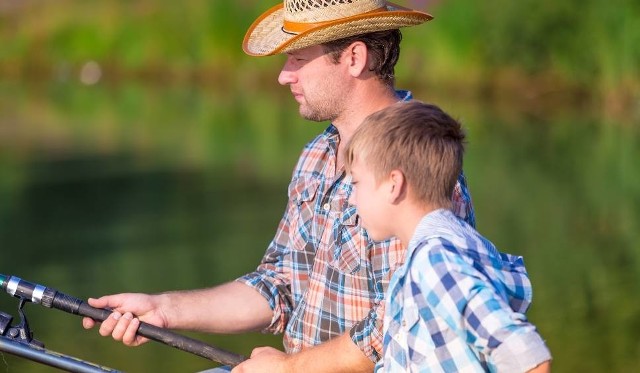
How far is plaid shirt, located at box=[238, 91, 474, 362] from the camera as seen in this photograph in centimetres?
266

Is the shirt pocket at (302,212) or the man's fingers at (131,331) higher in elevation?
the shirt pocket at (302,212)

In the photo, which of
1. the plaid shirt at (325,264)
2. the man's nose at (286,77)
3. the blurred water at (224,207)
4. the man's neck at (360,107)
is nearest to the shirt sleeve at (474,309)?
the plaid shirt at (325,264)

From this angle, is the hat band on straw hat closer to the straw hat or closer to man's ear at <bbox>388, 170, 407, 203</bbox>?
the straw hat

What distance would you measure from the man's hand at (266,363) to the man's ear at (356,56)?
0.66 m

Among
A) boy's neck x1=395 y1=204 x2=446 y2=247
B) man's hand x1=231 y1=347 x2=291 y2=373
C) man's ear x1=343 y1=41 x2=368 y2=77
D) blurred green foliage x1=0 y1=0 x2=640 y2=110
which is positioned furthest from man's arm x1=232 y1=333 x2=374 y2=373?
blurred green foliage x1=0 y1=0 x2=640 y2=110

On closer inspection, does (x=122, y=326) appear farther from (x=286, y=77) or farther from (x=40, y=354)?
(x=286, y=77)

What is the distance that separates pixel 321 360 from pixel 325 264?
31 cm

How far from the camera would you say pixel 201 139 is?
1378 centimetres

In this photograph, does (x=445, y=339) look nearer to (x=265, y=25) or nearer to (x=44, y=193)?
(x=265, y=25)

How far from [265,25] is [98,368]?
1.12 m

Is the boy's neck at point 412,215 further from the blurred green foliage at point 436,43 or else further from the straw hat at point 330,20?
the blurred green foliage at point 436,43

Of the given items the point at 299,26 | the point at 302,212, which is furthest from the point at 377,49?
the point at 302,212

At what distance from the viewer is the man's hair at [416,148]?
220cm

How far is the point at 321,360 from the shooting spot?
257 centimetres
